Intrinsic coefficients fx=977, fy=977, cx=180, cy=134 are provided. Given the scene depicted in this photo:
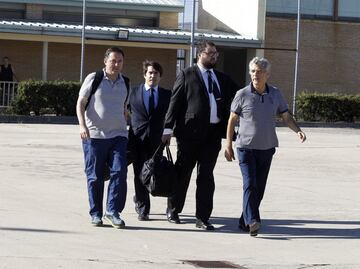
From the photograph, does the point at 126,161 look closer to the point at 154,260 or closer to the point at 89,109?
the point at 89,109

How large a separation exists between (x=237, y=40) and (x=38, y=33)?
8994mm

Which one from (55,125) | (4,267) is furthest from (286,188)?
(55,125)

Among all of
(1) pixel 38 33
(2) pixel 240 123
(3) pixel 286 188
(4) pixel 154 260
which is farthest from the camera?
(1) pixel 38 33

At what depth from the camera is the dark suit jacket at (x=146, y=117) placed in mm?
11267

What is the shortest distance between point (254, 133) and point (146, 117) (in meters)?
1.46

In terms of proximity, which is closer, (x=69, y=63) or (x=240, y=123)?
(x=240, y=123)

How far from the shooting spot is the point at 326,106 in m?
36.0

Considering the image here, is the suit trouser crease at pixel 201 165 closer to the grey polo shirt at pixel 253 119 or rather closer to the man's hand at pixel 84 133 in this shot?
the grey polo shirt at pixel 253 119

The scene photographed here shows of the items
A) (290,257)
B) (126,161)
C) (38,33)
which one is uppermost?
(38,33)

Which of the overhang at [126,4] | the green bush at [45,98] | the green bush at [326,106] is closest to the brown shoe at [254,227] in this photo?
the green bush at [45,98]

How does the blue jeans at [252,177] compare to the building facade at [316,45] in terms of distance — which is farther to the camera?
the building facade at [316,45]

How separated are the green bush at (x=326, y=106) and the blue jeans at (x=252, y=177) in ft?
83.6

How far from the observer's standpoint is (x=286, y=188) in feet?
48.2

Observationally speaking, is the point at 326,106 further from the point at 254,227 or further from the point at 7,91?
the point at 254,227
